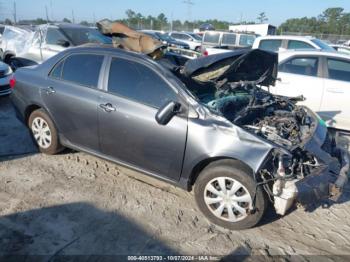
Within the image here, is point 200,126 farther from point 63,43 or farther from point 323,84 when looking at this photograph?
point 63,43

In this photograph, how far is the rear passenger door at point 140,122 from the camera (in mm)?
3621

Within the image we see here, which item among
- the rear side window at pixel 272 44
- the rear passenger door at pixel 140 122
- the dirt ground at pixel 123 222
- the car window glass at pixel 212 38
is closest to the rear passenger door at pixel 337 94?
the dirt ground at pixel 123 222

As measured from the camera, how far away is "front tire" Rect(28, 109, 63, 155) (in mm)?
4688

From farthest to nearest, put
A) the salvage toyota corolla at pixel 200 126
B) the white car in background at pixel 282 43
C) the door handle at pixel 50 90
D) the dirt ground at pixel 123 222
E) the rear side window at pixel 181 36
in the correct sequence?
the rear side window at pixel 181 36 → the white car in background at pixel 282 43 → the door handle at pixel 50 90 → the salvage toyota corolla at pixel 200 126 → the dirt ground at pixel 123 222

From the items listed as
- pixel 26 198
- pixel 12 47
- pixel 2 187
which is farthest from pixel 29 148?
pixel 12 47

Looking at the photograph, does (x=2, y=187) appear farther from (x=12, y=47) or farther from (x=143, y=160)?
(x=12, y=47)

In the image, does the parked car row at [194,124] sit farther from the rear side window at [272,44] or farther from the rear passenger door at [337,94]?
the rear side window at [272,44]

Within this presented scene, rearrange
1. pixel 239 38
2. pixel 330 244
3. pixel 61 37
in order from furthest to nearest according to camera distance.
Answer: pixel 239 38 < pixel 61 37 < pixel 330 244

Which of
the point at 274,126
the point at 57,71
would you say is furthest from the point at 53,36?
the point at 274,126

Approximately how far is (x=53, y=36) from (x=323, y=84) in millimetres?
7058

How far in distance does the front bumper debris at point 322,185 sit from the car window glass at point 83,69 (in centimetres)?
268

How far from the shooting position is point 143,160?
12.7 ft

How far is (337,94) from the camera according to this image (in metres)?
6.32

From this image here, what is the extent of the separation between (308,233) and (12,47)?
1007 centimetres
